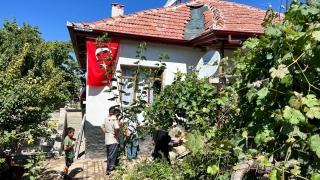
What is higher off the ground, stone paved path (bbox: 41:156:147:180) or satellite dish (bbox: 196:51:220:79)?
satellite dish (bbox: 196:51:220:79)

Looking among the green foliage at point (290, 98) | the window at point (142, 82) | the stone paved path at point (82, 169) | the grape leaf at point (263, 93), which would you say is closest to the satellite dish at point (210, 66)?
the window at point (142, 82)

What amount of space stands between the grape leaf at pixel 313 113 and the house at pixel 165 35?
21.6ft

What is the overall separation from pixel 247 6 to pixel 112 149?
9209 mm

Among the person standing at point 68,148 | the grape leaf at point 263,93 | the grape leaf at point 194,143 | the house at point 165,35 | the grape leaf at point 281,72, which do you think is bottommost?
the person standing at point 68,148

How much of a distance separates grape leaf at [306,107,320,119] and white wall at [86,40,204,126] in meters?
7.85

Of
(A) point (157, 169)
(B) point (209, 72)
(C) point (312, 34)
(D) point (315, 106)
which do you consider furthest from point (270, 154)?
(B) point (209, 72)

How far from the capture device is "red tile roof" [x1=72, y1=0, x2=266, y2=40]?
9148 mm

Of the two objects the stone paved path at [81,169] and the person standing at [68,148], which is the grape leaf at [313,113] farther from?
the stone paved path at [81,169]

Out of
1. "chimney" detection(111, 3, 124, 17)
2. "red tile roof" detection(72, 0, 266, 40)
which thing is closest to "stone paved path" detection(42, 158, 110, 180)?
"red tile roof" detection(72, 0, 266, 40)

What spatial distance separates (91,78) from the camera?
883cm

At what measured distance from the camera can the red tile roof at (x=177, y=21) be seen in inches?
360

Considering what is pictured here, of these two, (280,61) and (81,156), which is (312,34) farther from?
(81,156)

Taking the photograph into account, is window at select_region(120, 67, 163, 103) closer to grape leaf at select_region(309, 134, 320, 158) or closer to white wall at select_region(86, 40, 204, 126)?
white wall at select_region(86, 40, 204, 126)

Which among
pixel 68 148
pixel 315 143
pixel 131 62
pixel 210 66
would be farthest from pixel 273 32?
pixel 131 62
